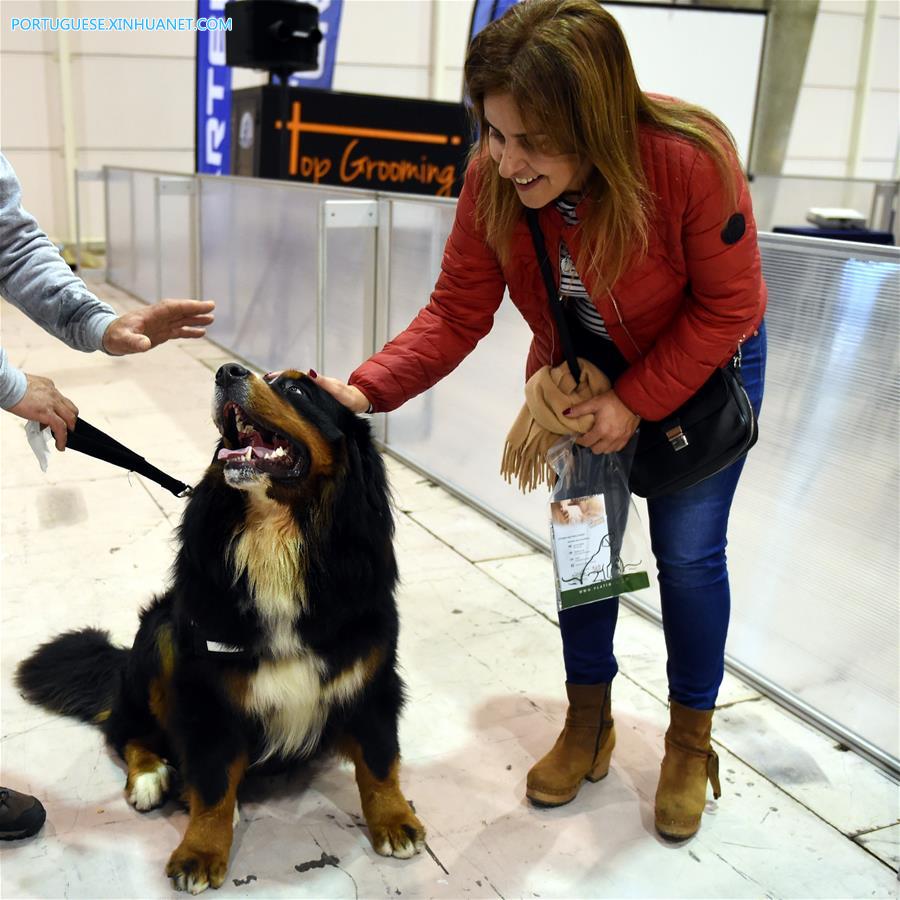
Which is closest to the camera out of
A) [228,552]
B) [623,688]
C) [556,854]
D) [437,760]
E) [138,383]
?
[228,552]

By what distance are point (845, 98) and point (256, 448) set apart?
38.5 ft

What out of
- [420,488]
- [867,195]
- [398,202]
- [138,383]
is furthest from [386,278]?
[867,195]

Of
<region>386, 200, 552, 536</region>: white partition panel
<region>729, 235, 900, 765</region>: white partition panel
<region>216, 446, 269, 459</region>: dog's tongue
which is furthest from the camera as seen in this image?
<region>386, 200, 552, 536</region>: white partition panel

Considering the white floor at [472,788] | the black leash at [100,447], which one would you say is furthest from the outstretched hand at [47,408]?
the white floor at [472,788]

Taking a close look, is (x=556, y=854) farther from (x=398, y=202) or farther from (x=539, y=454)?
(x=398, y=202)

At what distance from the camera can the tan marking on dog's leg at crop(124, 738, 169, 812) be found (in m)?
1.74

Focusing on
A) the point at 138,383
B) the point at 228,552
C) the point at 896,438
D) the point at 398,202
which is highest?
the point at 398,202

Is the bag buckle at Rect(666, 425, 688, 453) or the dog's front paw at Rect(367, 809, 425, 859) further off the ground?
the bag buckle at Rect(666, 425, 688, 453)

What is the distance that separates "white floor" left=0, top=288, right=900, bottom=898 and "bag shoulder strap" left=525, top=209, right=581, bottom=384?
884mm

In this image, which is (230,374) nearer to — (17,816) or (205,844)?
(205,844)

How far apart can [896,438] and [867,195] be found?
A: 9.08 meters

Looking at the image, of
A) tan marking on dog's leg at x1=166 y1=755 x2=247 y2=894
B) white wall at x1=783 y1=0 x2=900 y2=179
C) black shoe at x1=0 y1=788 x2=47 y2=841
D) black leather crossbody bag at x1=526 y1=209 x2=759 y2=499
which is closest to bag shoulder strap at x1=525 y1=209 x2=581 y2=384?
black leather crossbody bag at x1=526 y1=209 x2=759 y2=499

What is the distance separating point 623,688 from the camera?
227 centimetres

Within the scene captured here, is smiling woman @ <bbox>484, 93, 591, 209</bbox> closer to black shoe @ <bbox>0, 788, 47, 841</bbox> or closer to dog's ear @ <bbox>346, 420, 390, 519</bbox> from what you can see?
dog's ear @ <bbox>346, 420, 390, 519</bbox>
